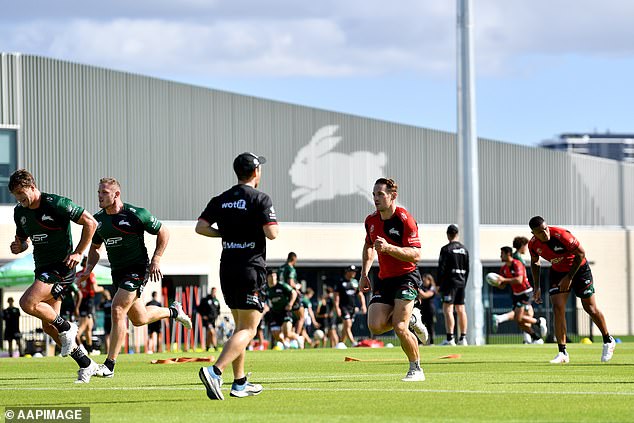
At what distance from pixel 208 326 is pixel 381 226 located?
21032 mm

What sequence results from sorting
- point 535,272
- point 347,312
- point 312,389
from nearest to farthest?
point 312,389 → point 535,272 → point 347,312

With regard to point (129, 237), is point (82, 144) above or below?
above

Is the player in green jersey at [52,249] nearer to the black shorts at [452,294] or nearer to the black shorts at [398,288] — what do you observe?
the black shorts at [398,288]

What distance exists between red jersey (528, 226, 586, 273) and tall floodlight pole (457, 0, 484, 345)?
1473 centimetres

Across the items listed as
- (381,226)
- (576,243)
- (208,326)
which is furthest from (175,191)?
(381,226)

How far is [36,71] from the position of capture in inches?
1677

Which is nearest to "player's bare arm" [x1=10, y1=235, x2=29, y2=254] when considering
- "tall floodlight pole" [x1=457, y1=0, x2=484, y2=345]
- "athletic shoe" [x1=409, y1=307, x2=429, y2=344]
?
"athletic shoe" [x1=409, y1=307, x2=429, y2=344]

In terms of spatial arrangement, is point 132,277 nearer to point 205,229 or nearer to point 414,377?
point 414,377

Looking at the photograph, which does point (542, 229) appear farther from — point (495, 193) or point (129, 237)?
point (495, 193)

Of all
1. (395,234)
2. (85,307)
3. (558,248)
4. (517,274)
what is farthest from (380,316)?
(85,307)

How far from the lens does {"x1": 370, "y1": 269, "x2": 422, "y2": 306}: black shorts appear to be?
44.6 ft

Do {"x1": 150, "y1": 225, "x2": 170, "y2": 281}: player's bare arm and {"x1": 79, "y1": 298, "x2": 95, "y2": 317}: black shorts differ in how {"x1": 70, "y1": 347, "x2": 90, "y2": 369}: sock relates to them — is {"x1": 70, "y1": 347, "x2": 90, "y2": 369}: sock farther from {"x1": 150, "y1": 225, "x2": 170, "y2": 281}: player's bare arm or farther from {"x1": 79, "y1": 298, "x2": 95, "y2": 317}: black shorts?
{"x1": 79, "y1": 298, "x2": 95, "y2": 317}: black shorts

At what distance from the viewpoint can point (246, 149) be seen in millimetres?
47906

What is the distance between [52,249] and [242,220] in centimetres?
401
